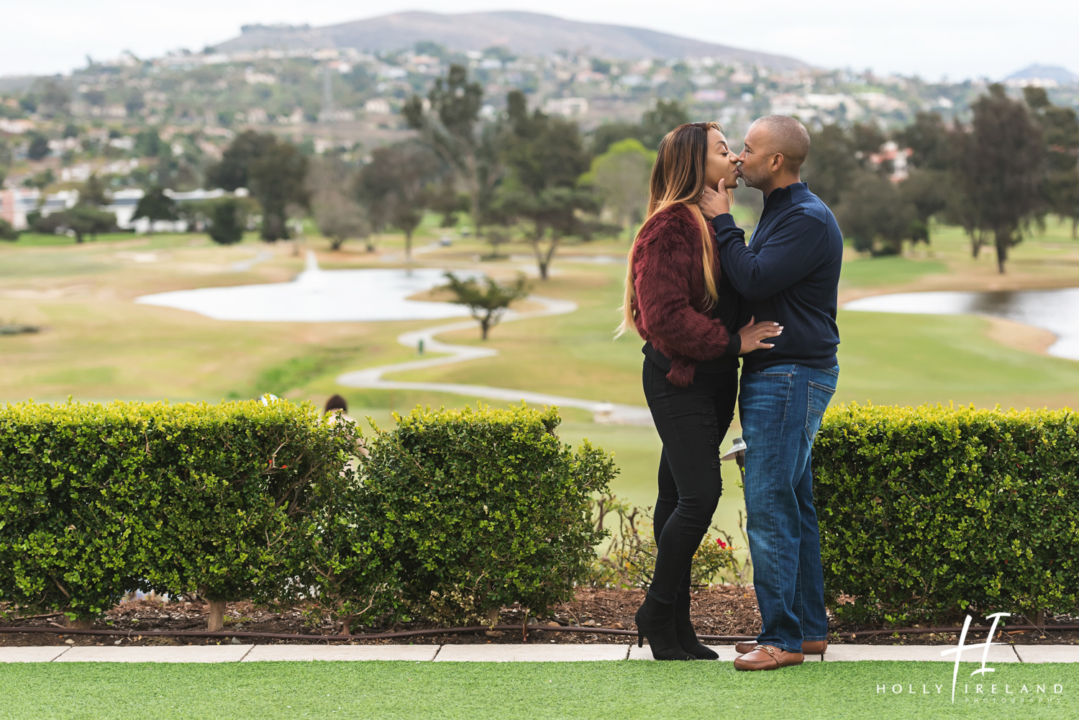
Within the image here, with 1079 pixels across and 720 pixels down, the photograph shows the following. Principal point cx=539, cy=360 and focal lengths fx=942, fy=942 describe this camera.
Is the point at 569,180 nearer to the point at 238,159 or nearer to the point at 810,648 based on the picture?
the point at 238,159

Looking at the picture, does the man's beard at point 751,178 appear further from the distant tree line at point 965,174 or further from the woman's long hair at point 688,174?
the distant tree line at point 965,174

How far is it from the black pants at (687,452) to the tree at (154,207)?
94.2m

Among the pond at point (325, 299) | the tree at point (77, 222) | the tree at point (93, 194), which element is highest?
the tree at point (93, 194)

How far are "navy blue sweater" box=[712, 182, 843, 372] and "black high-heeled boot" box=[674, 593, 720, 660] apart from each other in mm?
1026

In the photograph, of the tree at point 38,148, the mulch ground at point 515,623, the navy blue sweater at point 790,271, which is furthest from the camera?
the tree at point 38,148

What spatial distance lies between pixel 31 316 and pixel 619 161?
49703 mm

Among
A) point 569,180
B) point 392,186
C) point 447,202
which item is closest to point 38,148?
point 392,186

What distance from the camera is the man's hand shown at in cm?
360

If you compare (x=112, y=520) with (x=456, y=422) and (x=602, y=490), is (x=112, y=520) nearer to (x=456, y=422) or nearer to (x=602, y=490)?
(x=456, y=422)

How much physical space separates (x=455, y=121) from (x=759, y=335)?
9468 centimetres

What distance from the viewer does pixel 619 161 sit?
82.6m

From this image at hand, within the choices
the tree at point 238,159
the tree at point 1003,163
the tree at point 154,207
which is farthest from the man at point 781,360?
the tree at point 238,159

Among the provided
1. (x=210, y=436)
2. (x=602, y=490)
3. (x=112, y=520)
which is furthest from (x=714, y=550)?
(x=112, y=520)

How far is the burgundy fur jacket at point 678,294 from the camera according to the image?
3.48 meters
